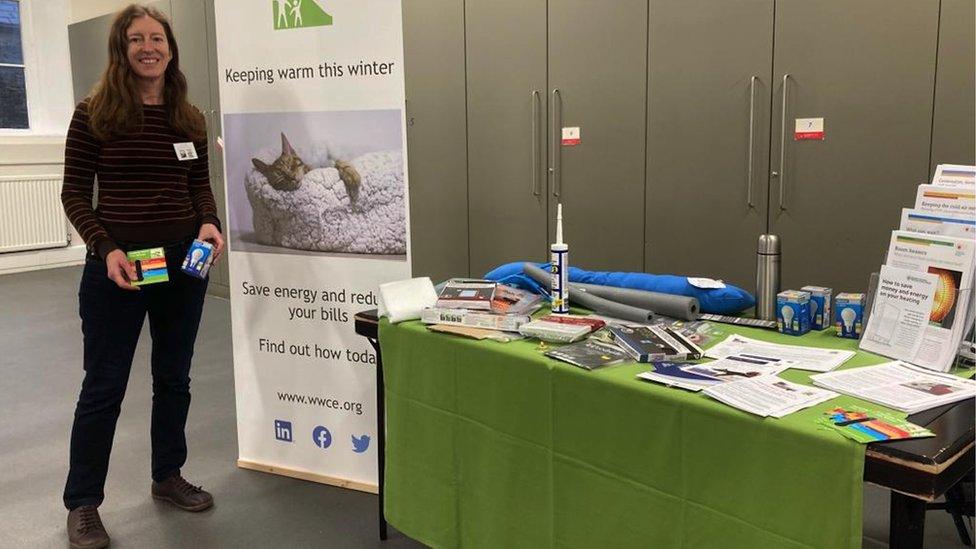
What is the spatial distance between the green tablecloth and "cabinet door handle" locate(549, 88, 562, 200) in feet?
7.27

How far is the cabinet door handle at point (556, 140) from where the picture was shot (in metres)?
4.01

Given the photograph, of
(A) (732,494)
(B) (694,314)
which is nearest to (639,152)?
(B) (694,314)

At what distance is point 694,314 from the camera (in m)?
Answer: 1.94

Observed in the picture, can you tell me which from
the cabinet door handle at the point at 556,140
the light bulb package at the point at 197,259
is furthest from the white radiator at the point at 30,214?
the light bulb package at the point at 197,259

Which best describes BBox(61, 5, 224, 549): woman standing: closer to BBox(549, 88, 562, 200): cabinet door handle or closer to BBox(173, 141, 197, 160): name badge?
BBox(173, 141, 197, 160): name badge

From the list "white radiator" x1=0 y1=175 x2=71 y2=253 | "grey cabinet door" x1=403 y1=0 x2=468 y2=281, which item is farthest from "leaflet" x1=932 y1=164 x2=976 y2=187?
"white radiator" x1=0 y1=175 x2=71 y2=253

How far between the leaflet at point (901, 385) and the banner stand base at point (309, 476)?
62.6 inches

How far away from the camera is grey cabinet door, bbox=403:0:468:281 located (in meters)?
4.40

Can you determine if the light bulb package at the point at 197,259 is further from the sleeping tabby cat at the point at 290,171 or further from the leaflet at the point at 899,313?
the leaflet at the point at 899,313

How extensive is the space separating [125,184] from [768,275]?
5.59 feet

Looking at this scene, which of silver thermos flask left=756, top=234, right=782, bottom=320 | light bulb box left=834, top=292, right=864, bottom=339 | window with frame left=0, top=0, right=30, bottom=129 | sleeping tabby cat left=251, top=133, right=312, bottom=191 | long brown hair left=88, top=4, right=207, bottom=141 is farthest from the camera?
window with frame left=0, top=0, right=30, bottom=129

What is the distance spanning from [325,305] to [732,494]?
60.8 inches

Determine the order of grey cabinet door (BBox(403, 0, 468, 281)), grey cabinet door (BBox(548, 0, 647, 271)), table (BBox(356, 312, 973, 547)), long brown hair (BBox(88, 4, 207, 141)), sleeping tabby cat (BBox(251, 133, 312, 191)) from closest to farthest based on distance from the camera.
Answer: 1. table (BBox(356, 312, 973, 547))
2. long brown hair (BBox(88, 4, 207, 141))
3. sleeping tabby cat (BBox(251, 133, 312, 191))
4. grey cabinet door (BBox(548, 0, 647, 271))
5. grey cabinet door (BBox(403, 0, 468, 281))

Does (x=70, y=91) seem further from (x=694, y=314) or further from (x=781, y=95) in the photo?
(x=694, y=314)
